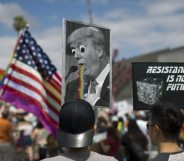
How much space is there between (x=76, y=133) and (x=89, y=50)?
5.58 feet

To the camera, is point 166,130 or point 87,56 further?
point 87,56

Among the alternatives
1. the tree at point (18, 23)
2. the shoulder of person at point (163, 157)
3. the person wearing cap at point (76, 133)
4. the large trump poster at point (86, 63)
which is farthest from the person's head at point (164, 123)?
the tree at point (18, 23)

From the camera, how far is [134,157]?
9.02 meters

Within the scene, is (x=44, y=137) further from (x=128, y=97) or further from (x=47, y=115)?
(x=128, y=97)

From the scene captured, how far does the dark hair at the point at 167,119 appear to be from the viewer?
271 cm

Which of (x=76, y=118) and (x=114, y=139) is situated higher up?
(x=76, y=118)

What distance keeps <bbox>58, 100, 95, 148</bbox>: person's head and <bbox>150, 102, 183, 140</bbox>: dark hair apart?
0.42 metres

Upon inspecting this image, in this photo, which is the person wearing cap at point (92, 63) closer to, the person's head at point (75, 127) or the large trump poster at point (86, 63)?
the large trump poster at point (86, 63)

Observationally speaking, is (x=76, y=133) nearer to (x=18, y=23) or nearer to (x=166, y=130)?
(x=166, y=130)

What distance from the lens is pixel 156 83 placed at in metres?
3.93

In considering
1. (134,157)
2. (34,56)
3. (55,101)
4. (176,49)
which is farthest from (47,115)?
(176,49)

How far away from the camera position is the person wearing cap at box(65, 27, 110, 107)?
13.6 ft

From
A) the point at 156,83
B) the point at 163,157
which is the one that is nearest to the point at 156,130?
the point at 163,157

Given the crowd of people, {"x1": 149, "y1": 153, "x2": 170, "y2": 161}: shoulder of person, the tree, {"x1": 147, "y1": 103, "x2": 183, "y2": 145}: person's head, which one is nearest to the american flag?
the crowd of people
